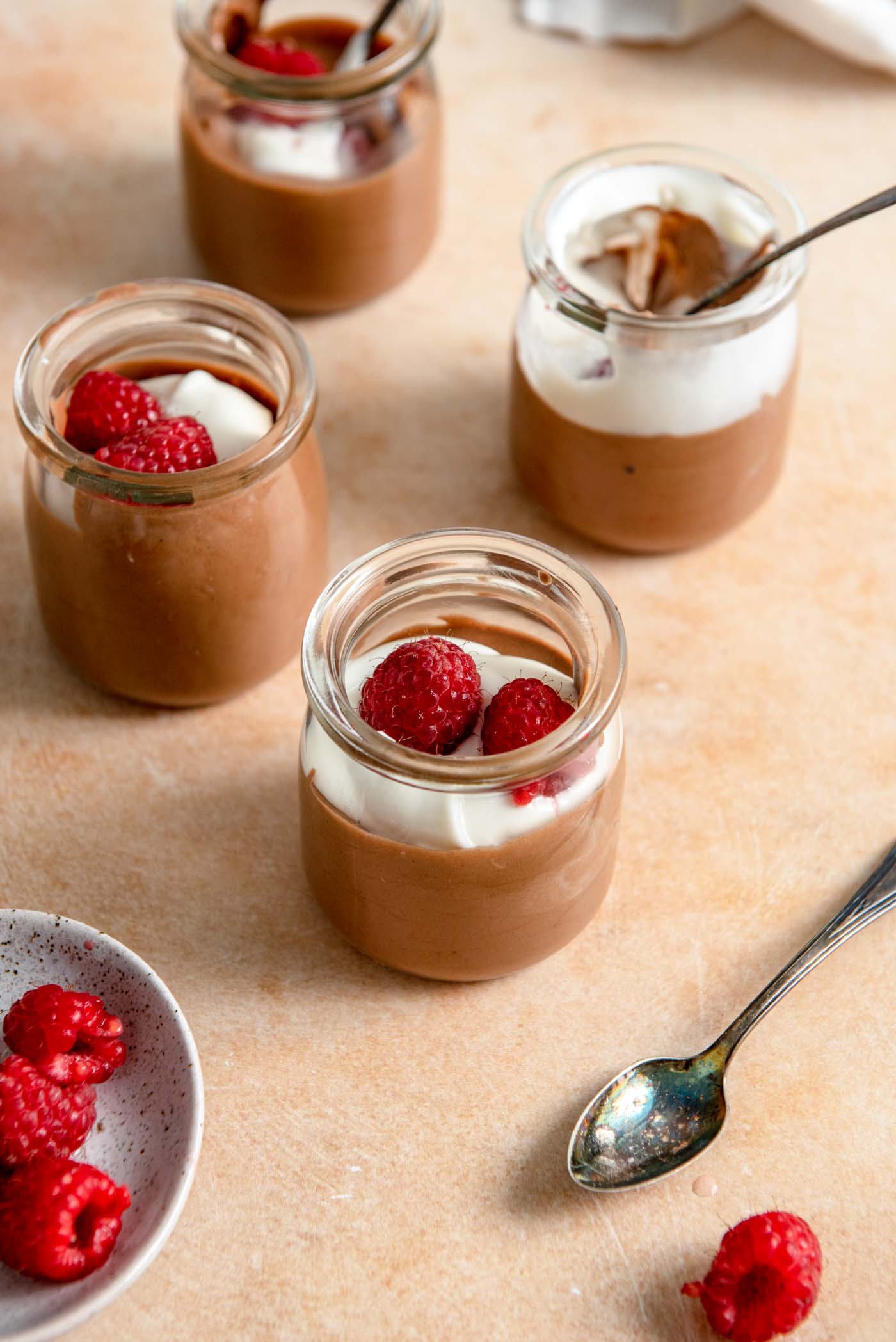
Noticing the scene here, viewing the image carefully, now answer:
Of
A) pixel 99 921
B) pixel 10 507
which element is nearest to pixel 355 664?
pixel 99 921

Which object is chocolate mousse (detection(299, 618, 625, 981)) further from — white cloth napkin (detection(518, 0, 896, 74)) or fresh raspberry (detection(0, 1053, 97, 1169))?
white cloth napkin (detection(518, 0, 896, 74))

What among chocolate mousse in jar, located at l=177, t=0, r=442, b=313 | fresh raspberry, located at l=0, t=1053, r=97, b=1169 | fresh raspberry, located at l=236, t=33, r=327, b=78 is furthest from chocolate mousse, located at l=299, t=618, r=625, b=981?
fresh raspberry, located at l=236, t=33, r=327, b=78

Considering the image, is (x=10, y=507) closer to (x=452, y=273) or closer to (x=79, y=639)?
(x=79, y=639)

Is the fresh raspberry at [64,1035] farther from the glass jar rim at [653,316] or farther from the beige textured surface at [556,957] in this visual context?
the glass jar rim at [653,316]

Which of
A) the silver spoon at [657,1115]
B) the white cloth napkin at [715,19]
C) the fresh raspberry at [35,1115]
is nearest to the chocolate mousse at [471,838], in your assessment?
the silver spoon at [657,1115]

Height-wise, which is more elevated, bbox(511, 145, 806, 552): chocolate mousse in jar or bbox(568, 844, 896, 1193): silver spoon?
bbox(511, 145, 806, 552): chocolate mousse in jar
